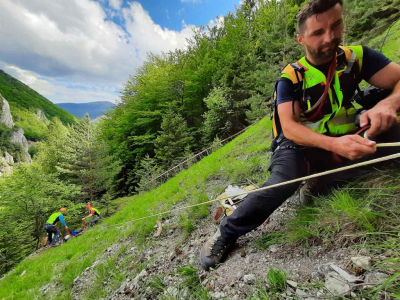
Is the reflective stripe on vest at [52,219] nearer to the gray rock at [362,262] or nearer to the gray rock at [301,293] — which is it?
the gray rock at [301,293]

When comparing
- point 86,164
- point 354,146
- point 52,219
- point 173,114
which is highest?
point 173,114

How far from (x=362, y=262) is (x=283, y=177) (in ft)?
2.50

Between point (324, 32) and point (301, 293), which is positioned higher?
point (324, 32)

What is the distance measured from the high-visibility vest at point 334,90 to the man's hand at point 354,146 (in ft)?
1.51

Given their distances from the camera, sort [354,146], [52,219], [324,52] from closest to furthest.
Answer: [354,146] → [324,52] → [52,219]

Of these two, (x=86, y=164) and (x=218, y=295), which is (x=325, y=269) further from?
(x=86, y=164)

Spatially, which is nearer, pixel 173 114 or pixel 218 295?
pixel 218 295

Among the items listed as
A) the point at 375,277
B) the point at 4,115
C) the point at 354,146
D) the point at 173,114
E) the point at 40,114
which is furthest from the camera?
the point at 40,114

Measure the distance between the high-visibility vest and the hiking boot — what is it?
1.50 meters

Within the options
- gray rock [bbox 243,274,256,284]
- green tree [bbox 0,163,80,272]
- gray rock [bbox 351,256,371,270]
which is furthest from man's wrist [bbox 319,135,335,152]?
green tree [bbox 0,163,80,272]

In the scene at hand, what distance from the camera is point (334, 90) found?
5.71 ft

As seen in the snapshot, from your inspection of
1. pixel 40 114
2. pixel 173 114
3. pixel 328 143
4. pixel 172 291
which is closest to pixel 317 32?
pixel 328 143

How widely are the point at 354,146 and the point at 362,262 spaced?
0.74 meters

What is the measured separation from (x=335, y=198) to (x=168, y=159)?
19076 mm
